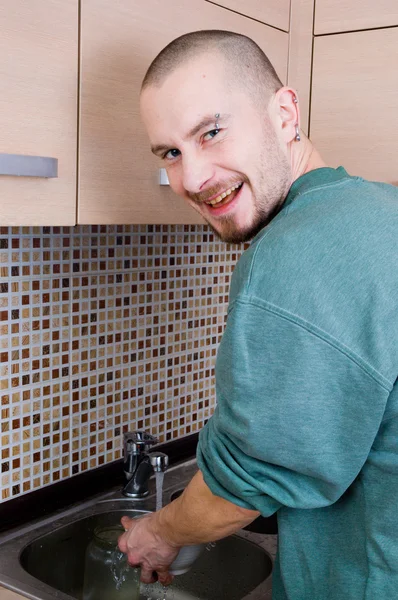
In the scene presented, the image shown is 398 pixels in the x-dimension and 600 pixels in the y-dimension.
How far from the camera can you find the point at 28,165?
96cm

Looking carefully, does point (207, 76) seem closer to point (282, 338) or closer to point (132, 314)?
point (282, 338)

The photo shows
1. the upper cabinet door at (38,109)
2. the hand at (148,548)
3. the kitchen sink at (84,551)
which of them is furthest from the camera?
the kitchen sink at (84,551)

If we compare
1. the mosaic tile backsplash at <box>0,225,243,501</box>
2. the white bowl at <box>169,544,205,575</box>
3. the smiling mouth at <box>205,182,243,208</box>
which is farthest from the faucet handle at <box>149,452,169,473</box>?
the smiling mouth at <box>205,182,243,208</box>

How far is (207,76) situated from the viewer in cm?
105

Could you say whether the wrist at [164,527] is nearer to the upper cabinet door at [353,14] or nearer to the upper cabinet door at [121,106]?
the upper cabinet door at [121,106]

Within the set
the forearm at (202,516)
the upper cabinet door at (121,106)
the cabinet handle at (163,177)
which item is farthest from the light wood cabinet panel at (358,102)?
the forearm at (202,516)

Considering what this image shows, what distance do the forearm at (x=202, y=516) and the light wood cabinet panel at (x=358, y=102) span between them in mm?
753

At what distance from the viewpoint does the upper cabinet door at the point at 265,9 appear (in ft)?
4.42

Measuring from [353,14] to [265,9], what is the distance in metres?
0.18

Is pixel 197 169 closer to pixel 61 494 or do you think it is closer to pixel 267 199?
pixel 267 199

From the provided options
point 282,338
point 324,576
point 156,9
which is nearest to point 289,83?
point 156,9

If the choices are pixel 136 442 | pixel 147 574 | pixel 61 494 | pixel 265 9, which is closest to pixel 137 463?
pixel 136 442

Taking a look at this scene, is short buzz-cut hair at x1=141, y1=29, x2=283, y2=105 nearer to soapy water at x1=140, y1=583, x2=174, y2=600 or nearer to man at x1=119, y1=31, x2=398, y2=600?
man at x1=119, y1=31, x2=398, y2=600

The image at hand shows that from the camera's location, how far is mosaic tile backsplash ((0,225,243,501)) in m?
1.46
